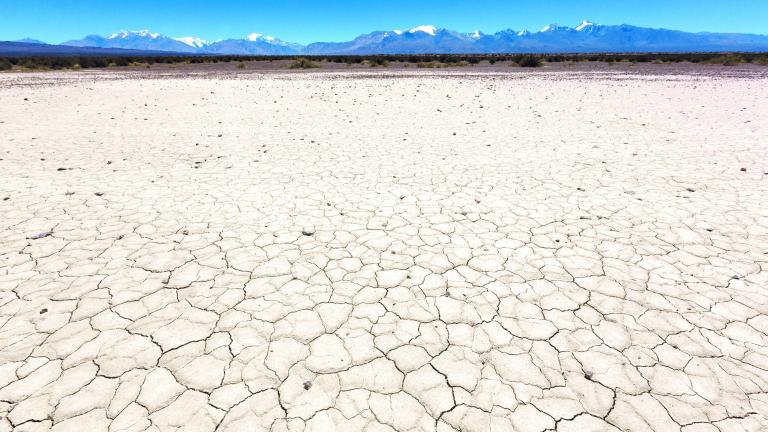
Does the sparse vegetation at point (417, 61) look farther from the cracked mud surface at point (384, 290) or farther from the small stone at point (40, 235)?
the small stone at point (40, 235)

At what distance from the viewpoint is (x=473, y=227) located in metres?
5.11

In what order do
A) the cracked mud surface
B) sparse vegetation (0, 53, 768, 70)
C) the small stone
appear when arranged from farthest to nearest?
sparse vegetation (0, 53, 768, 70), the small stone, the cracked mud surface

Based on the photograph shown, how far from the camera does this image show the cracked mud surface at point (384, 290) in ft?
8.55

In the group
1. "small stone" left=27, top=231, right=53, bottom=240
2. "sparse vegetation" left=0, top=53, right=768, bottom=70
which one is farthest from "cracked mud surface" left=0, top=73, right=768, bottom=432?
"sparse vegetation" left=0, top=53, right=768, bottom=70

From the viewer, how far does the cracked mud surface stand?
8.55 ft

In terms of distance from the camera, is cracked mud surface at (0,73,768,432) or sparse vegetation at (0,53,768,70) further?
sparse vegetation at (0,53,768,70)

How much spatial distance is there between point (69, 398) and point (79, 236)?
288cm

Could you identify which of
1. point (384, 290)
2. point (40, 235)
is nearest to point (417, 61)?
point (40, 235)

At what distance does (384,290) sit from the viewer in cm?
382

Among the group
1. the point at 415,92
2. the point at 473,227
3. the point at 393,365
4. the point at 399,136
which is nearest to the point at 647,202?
the point at 473,227

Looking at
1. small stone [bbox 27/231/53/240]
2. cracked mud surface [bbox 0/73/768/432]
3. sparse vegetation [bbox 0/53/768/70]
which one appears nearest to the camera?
cracked mud surface [bbox 0/73/768/432]

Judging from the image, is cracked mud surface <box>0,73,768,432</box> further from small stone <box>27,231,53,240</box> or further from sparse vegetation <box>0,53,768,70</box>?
sparse vegetation <box>0,53,768,70</box>

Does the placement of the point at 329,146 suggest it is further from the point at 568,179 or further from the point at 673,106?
the point at 673,106

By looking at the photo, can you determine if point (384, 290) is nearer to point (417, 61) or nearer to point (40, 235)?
point (40, 235)
